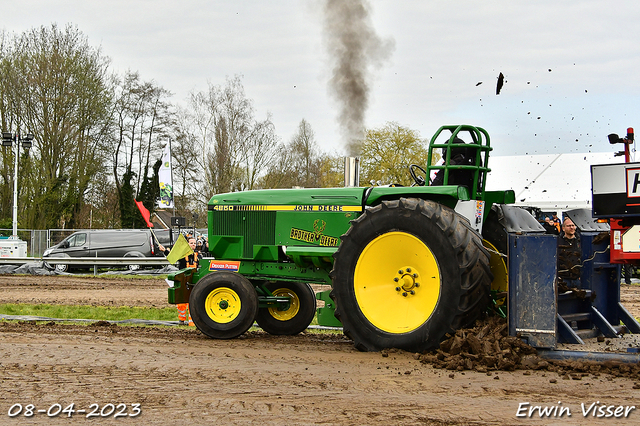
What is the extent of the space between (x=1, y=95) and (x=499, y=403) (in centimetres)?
3330

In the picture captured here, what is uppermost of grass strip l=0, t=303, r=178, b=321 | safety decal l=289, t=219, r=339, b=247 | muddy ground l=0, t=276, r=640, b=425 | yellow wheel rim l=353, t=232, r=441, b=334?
safety decal l=289, t=219, r=339, b=247

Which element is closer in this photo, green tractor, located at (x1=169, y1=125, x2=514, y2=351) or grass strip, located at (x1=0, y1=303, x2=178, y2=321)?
green tractor, located at (x1=169, y1=125, x2=514, y2=351)

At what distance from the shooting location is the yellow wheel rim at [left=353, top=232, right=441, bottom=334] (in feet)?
18.3

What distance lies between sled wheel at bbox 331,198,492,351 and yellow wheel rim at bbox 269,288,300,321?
188 cm

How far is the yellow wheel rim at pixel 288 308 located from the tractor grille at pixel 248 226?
67 centimetres

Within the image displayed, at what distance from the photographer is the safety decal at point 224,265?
749 cm

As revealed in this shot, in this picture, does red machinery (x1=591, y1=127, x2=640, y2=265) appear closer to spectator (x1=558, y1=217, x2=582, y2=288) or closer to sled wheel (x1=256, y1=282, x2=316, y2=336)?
spectator (x1=558, y1=217, x2=582, y2=288)

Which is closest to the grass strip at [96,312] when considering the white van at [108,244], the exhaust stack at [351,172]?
the exhaust stack at [351,172]

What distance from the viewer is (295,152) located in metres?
36.2

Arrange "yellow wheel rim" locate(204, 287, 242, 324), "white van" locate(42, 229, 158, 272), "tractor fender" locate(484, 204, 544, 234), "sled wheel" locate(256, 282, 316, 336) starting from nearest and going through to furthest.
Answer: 1. "tractor fender" locate(484, 204, 544, 234)
2. "yellow wheel rim" locate(204, 287, 242, 324)
3. "sled wheel" locate(256, 282, 316, 336)
4. "white van" locate(42, 229, 158, 272)

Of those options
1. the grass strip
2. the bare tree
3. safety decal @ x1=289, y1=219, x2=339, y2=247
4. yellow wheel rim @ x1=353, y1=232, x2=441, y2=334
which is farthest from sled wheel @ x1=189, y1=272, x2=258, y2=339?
the bare tree

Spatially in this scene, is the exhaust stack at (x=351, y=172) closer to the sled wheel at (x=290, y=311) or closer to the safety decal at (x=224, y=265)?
the sled wheel at (x=290, y=311)

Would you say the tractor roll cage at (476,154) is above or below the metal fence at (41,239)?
above

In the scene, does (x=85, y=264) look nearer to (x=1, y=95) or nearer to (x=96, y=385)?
(x=1, y=95)
